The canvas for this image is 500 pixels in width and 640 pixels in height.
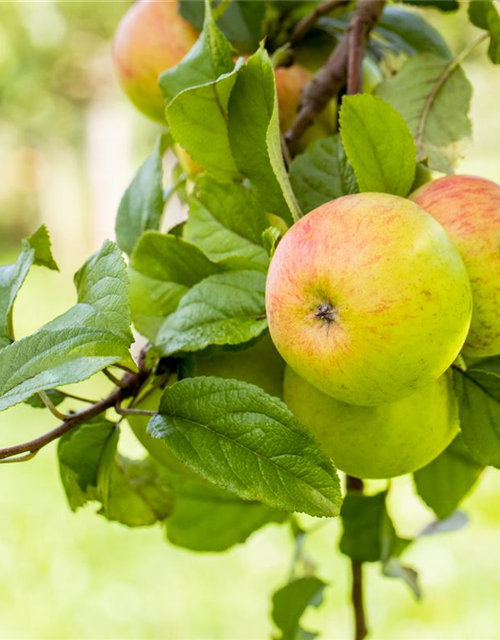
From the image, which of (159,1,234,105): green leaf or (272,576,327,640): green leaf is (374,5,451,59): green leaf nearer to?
(159,1,234,105): green leaf

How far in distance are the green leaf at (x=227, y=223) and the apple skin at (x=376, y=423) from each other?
0.28ft

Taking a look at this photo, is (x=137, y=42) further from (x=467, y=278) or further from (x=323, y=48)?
(x=467, y=278)

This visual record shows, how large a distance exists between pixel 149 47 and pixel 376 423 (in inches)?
15.6

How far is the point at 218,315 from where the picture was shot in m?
0.47

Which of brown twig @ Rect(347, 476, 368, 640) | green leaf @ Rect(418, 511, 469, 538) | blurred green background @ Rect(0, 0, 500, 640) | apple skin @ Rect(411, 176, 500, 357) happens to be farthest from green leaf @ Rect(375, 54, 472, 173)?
blurred green background @ Rect(0, 0, 500, 640)

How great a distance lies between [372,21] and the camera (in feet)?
2.04

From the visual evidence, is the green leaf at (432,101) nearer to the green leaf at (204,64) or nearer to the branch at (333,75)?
the branch at (333,75)

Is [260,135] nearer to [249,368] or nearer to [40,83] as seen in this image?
[249,368]

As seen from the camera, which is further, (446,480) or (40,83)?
(40,83)

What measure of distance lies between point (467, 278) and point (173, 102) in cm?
20

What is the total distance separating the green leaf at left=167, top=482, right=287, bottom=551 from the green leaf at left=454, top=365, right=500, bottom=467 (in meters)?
0.27

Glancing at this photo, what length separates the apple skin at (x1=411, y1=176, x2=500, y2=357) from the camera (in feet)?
1.36

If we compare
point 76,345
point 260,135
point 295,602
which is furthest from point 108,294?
point 295,602

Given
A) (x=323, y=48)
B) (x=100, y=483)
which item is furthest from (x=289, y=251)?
(x=323, y=48)
